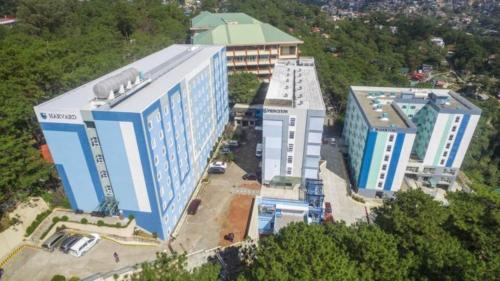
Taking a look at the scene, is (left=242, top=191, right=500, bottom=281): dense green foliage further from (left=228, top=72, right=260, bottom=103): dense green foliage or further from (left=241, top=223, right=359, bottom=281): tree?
(left=228, top=72, right=260, bottom=103): dense green foliage

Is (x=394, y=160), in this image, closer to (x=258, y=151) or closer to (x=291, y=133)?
(x=291, y=133)

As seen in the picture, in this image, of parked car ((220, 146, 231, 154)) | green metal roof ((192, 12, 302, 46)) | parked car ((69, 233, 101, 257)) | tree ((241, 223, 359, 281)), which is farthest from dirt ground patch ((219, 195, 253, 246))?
green metal roof ((192, 12, 302, 46))

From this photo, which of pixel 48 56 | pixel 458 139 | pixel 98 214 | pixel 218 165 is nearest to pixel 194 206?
pixel 218 165

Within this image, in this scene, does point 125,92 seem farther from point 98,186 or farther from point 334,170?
point 334,170

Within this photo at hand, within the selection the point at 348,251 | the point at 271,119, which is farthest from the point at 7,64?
the point at 348,251

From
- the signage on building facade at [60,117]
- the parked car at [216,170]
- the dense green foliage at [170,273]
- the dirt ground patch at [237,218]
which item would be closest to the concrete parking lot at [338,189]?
the dirt ground patch at [237,218]

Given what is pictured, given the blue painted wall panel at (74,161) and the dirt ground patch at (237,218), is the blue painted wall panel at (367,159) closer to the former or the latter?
the dirt ground patch at (237,218)
